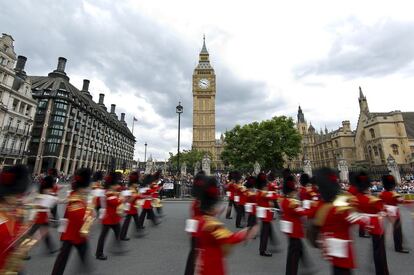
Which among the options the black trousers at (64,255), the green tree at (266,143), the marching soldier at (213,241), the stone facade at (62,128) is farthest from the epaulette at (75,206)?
the stone facade at (62,128)

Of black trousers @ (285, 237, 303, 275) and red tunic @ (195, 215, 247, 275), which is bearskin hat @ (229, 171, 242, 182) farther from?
red tunic @ (195, 215, 247, 275)

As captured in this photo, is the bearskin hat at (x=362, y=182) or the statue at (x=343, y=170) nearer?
the bearskin hat at (x=362, y=182)

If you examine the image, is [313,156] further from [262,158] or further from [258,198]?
[258,198]

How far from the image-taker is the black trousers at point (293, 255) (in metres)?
4.38

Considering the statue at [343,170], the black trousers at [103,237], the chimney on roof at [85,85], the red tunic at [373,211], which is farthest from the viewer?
the chimney on roof at [85,85]

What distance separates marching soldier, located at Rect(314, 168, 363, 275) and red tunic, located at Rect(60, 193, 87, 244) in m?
4.05

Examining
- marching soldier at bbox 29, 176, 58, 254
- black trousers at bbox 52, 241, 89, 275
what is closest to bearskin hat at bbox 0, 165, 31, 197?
black trousers at bbox 52, 241, 89, 275

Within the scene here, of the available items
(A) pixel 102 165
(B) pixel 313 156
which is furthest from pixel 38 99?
(B) pixel 313 156

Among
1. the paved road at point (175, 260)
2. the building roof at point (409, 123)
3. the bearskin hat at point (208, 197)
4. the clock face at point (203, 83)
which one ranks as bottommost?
the paved road at point (175, 260)

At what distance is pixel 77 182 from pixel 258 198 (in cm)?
451

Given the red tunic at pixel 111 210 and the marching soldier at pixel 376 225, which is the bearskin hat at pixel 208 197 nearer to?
the marching soldier at pixel 376 225

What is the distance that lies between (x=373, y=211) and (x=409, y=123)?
7206 centimetres

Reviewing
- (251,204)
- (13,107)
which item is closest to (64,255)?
(251,204)

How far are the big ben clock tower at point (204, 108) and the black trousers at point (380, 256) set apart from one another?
8868 cm
